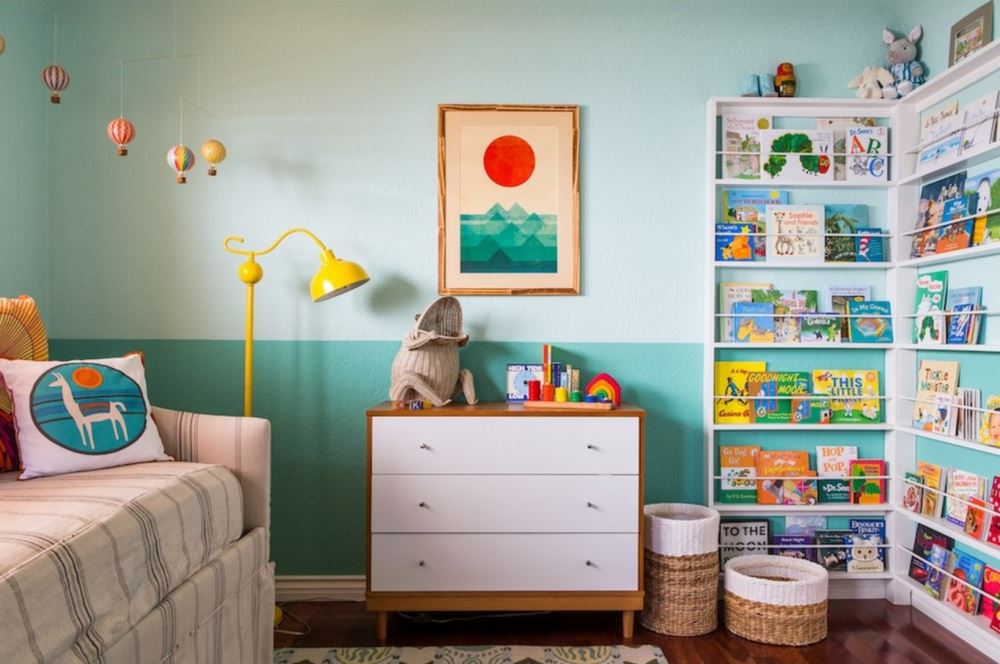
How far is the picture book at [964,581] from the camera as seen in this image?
7.66 feet

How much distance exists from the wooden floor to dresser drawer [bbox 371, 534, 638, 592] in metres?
0.18

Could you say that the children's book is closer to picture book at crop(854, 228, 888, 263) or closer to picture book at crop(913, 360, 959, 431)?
picture book at crop(854, 228, 888, 263)

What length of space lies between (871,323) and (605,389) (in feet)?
3.67

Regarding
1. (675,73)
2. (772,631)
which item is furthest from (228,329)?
(772,631)

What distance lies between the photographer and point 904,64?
2705 mm

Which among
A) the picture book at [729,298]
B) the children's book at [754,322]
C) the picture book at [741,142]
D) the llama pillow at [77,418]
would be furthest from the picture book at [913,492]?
the llama pillow at [77,418]

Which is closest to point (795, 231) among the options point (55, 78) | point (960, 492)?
point (960, 492)

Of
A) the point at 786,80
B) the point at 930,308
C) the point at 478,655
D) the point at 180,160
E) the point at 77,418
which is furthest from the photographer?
the point at 786,80

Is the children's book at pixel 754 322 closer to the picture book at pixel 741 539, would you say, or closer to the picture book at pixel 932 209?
the picture book at pixel 932 209

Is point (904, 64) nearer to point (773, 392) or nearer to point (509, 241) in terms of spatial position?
point (773, 392)

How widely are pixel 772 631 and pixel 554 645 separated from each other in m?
0.71

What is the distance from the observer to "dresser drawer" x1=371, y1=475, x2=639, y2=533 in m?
2.38

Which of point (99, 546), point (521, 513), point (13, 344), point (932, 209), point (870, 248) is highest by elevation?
point (932, 209)

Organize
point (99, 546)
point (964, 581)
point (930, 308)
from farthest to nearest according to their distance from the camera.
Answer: point (930, 308) < point (964, 581) < point (99, 546)
